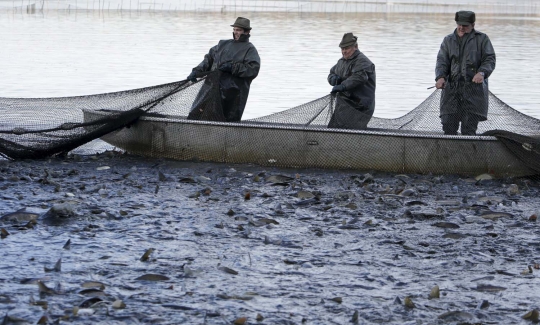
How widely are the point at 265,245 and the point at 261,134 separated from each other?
3.76m

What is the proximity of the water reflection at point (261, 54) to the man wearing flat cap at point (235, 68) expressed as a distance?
4782 mm

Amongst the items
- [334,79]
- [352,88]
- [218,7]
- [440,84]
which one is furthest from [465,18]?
[218,7]

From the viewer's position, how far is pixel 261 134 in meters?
12.2

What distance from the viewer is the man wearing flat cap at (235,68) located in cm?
1274

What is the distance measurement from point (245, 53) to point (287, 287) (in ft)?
19.4

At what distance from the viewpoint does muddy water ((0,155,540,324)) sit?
700 cm

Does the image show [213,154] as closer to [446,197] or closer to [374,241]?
[446,197]

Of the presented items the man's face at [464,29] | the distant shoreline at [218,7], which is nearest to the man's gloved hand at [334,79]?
the man's face at [464,29]

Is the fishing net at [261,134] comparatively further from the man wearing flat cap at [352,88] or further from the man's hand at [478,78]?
the man's hand at [478,78]

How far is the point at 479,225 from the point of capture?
949 centimetres

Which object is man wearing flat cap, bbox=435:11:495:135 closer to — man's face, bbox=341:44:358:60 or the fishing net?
the fishing net

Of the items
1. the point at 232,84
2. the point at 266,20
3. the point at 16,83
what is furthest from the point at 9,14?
the point at 232,84

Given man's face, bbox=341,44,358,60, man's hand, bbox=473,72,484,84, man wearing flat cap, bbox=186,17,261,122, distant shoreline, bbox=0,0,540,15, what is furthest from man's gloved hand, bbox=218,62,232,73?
distant shoreline, bbox=0,0,540,15

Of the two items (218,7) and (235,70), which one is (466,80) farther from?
(218,7)
